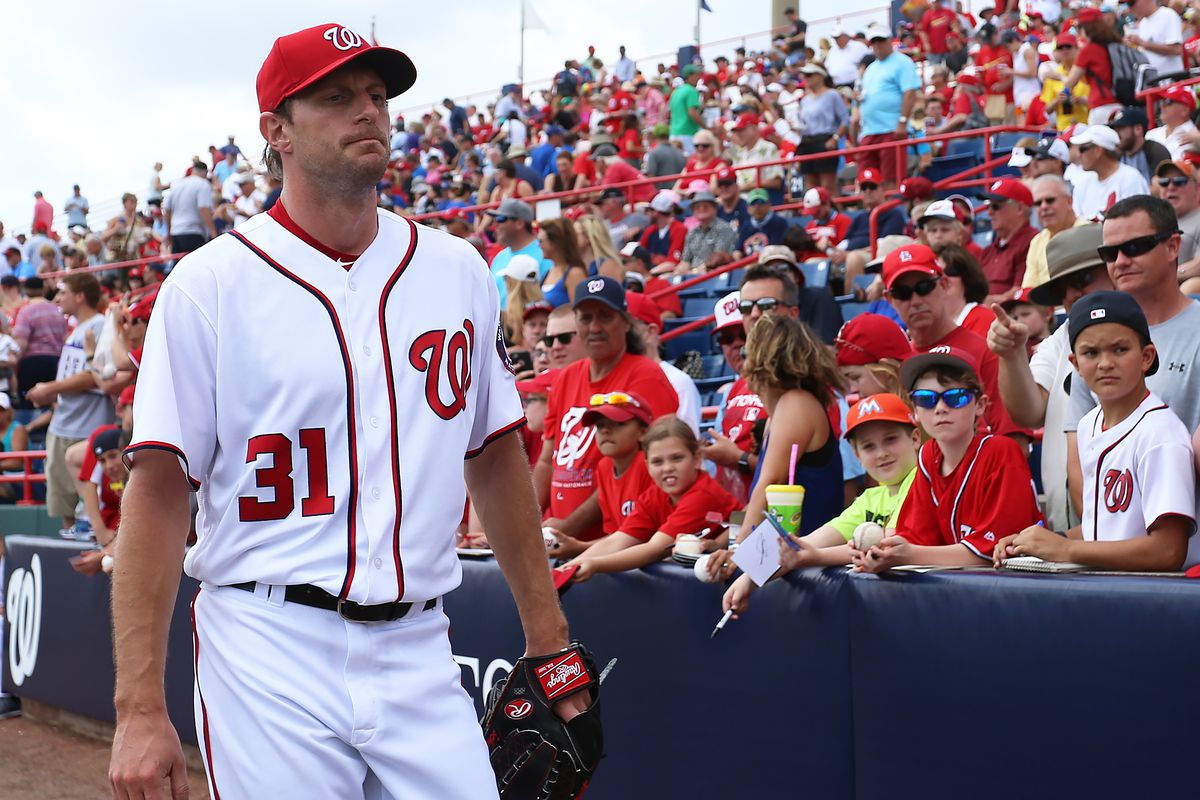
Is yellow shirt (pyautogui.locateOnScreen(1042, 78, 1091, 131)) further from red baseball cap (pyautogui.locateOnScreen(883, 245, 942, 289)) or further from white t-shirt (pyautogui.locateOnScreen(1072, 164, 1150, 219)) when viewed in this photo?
red baseball cap (pyautogui.locateOnScreen(883, 245, 942, 289))

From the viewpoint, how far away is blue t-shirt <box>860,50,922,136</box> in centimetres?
1292

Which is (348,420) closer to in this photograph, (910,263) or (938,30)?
(910,263)

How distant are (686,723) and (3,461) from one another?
9.47 meters

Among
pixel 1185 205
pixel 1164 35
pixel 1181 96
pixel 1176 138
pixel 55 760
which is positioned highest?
pixel 1164 35

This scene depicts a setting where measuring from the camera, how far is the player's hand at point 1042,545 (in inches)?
133

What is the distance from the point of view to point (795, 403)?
15.0ft

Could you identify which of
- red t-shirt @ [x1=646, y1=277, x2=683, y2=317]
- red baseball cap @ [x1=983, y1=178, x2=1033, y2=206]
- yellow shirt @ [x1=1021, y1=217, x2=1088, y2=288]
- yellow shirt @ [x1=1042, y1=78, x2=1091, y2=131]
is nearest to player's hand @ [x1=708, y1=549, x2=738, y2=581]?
yellow shirt @ [x1=1021, y1=217, x2=1088, y2=288]

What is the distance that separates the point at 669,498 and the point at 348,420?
2.67 meters

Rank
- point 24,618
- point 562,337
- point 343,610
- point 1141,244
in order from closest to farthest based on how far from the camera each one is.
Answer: point 343,610
point 1141,244
point 562,337
point 24,618

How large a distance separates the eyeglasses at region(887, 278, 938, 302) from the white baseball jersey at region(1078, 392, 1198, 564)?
156 cm

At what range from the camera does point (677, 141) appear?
1717 centimetres

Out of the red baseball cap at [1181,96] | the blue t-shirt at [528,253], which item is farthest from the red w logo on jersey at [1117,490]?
the red baseball cap at [1181,96]

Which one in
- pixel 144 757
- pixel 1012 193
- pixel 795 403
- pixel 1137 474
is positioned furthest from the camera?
pixel 1012 193

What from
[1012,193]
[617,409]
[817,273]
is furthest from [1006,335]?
[817,273]
